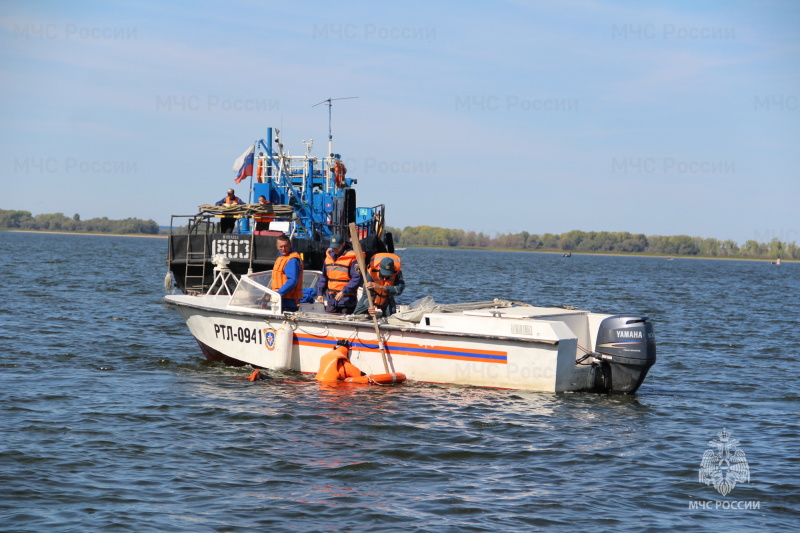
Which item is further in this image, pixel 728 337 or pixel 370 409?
pixel 728 337

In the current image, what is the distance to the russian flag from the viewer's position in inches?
1075

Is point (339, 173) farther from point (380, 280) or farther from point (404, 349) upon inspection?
point (404, 349)

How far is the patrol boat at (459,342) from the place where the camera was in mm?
10602

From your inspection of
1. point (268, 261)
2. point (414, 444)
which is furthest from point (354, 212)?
point (414, 444)

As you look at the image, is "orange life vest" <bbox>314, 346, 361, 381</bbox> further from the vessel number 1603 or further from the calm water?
the vessel number 1603

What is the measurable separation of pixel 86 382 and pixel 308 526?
6.50 m

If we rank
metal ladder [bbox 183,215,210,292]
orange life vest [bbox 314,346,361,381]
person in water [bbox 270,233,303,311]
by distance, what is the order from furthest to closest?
metal ladder [bbox 183,215,210,292] < person in water [bbox 270,233,303,311] < orange life vest [bbox 314,346,361,381]

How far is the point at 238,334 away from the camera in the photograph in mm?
12734

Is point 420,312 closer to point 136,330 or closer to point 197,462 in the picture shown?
point 197,462

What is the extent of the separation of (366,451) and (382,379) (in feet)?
8.94

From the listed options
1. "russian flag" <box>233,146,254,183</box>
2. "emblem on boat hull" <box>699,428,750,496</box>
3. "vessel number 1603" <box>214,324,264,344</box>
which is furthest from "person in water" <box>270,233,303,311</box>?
"russian flag" <box>233,146,254,183</box>

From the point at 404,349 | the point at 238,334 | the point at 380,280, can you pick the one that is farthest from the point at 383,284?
the point at 238,334

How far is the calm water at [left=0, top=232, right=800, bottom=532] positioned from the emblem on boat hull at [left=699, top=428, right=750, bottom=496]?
0.10 metres

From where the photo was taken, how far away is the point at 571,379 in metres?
10.8
